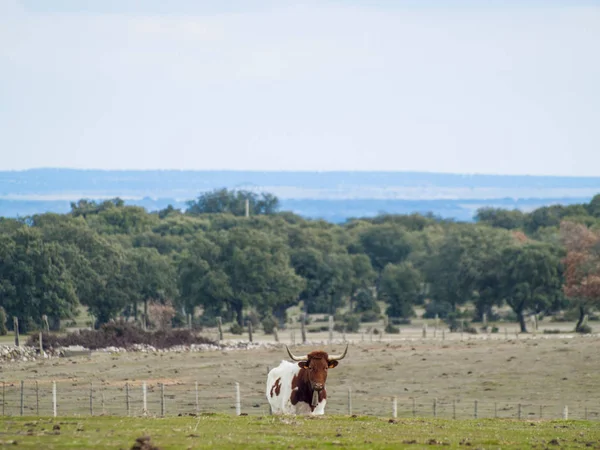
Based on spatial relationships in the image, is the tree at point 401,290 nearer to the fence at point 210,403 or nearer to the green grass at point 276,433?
the fence at point 210,403

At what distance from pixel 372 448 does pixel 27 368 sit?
31.2 meters

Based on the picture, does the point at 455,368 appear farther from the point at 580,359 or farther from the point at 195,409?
the point at 195,409

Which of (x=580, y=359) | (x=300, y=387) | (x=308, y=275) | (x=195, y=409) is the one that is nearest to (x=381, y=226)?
(x=308, y=275)

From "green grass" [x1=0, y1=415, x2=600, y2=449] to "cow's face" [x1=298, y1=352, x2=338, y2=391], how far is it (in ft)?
2.73

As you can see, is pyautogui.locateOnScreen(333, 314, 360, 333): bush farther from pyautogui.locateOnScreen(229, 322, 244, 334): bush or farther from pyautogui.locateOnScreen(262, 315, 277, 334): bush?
pyautogui.locateOnScreen(229, 322, 244, 334): bush

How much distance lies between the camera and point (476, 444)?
24.8m

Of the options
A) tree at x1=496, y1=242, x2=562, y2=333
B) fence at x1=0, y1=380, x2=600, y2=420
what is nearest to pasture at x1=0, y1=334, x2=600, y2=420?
fence at x1=0, y1=380, x2=600, y2=420

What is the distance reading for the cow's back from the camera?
99.7 ft

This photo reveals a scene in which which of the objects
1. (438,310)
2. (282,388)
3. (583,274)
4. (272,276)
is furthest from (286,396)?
(438,310)

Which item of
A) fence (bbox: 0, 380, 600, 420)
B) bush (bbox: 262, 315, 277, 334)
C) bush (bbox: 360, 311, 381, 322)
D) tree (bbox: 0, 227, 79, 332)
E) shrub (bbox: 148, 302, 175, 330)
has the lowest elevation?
bush (bbox: 360, 311, 381, 322)

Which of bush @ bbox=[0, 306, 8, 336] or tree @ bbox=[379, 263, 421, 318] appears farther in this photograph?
tree @ bbox=[379, 263, 421, 318]

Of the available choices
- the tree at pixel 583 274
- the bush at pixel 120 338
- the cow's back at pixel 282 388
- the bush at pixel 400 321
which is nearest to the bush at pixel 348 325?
the bush at pixel 400 321

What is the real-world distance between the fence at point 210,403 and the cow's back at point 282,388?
5.10m

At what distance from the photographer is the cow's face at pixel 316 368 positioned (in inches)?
1174
